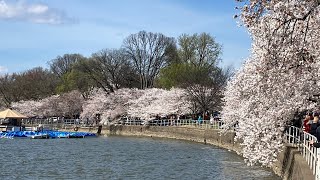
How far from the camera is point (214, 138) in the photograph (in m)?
45.3

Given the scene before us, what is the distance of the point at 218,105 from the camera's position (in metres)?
58.8

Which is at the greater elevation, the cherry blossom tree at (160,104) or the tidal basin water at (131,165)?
the cherry blossom tree at (160,104)

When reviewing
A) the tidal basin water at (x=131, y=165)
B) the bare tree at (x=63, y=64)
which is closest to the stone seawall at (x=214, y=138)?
the tidal basin water at (x=131, y=165)

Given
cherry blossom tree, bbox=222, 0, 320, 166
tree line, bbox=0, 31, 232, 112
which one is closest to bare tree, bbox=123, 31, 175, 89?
tree line, bbox=0, 31, 232, 112

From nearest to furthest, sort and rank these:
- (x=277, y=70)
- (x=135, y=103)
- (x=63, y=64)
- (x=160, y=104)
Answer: (x=277, y=70) → (x=160, y=104) → (x=135, y=103) → (x=63, y=64)

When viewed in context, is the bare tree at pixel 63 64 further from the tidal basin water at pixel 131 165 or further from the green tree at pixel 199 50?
the tidal basin water at pixel 131 165

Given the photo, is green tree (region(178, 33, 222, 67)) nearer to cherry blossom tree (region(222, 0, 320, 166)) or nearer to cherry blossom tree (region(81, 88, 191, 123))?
cherry blossom tree (region(81, 88, 191, 123))

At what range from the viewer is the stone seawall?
640 inches

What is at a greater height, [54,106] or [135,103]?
[135,103]

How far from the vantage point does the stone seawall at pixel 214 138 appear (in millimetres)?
16250

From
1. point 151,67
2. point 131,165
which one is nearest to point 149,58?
point 151,67

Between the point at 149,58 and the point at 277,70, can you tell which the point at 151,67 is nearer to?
the point at 149,58

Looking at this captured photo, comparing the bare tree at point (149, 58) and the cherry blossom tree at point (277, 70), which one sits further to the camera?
the bare tree at point (149, 58)

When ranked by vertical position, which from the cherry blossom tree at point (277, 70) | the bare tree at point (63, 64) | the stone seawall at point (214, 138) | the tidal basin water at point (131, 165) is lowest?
the tidal basin water at point (131, 165)
